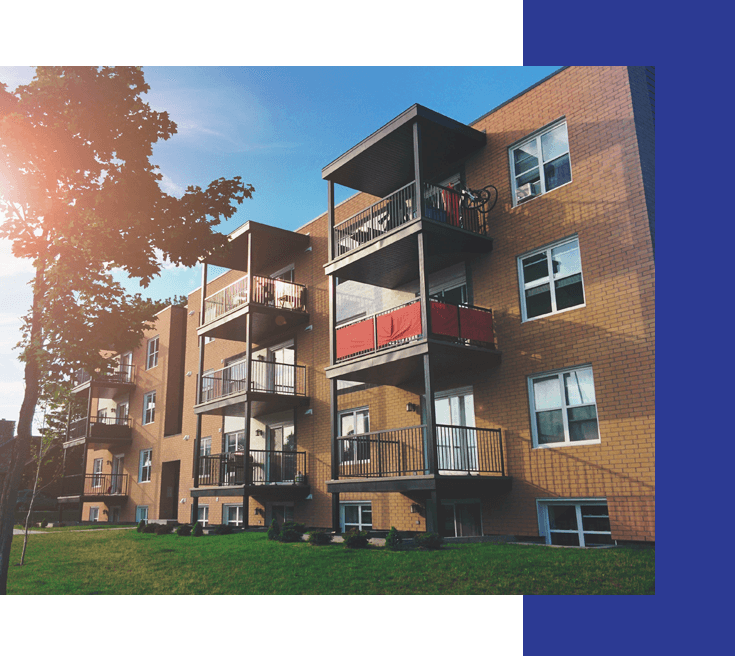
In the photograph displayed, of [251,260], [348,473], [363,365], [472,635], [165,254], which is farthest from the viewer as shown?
[251,260]

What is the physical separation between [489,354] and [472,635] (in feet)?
17.6

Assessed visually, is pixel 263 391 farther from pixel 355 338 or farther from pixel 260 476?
pixel 355 338

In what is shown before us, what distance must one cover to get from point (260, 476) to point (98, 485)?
559 inches

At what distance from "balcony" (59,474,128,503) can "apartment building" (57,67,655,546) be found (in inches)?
437

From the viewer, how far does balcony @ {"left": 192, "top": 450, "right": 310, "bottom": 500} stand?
50.1ft

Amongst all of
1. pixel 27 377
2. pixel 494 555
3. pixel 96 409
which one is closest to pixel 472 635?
pixel 494 555

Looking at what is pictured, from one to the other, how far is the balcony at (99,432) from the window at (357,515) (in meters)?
15.4

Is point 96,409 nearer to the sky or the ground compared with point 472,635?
nearer to the sky

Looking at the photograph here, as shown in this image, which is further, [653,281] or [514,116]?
[514,116]

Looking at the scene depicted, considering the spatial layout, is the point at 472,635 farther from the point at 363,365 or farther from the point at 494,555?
the point at 363,365

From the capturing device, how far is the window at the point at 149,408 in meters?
25.5

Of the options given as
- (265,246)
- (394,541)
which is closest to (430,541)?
(394,541)

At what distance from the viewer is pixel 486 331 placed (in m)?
11.4

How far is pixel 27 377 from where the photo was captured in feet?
24.8
